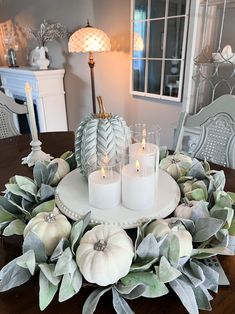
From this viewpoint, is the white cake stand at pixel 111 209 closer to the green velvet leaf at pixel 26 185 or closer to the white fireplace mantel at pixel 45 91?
the green velvet leaf at pixel 26 185

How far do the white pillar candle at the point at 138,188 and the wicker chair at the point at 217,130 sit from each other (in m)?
0.71

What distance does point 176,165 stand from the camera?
2.77 ft

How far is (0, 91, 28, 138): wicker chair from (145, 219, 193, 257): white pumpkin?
142 cm

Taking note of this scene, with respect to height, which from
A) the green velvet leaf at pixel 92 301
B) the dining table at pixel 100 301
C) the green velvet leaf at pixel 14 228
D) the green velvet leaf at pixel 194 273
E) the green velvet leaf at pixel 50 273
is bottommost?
the dining table at pixel 100 301

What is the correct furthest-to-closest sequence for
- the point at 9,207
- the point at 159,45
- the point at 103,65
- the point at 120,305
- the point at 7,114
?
the point at 103,65 → the point at 159,45 → the point at 7,114 → the point at 9,207 → the point at 120,305

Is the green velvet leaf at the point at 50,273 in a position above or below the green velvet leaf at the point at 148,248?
below

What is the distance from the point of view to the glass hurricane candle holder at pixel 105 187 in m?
0.64

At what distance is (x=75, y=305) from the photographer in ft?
1.63

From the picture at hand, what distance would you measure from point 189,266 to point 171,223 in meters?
0.09

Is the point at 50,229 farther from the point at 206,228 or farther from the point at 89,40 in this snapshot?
the point at 89,40

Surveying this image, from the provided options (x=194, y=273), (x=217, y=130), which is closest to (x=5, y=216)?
(x=194, y=273)

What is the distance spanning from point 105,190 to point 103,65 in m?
2.20

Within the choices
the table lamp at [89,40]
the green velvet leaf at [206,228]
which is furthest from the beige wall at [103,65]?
the green velvet leaf at [206,228]

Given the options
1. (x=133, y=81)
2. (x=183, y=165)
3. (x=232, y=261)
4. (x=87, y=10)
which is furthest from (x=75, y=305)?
(x=87, y=10)
